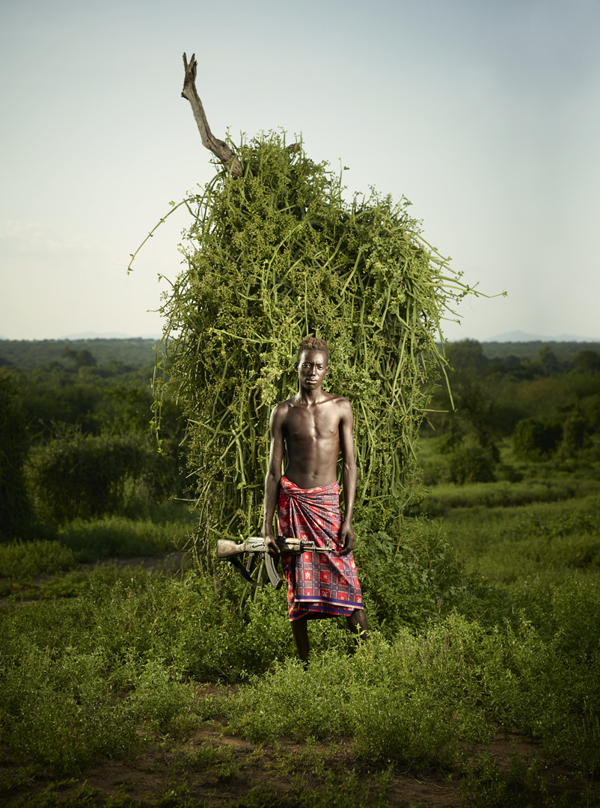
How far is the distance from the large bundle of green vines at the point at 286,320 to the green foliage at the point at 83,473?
839 cm

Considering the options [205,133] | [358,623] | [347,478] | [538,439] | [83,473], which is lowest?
[538,439]

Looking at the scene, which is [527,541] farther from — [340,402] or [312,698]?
[312,698]

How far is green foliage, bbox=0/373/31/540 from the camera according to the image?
33.5 ft

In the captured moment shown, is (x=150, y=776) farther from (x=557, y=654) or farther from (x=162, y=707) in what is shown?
(x=557, y=654)

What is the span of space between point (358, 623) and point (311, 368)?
1838 mm

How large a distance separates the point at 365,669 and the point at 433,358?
2.98 m

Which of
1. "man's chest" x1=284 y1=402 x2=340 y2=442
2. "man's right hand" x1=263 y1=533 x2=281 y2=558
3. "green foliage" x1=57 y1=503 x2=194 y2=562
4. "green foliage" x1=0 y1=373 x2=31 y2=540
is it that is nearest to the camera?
"man's right hand" x1=263 y1=533 x2=281 y2=558

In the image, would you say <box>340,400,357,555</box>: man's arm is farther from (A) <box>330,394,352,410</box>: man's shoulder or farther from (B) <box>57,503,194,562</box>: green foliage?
(B) <box>57,503,194,562</box>: green foliage

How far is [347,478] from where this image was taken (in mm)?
4457

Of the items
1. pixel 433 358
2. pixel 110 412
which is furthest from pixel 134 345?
pixel 433 358

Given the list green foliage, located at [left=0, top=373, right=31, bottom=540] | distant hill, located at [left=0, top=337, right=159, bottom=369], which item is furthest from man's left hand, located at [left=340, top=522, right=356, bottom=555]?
distant hill, located at [left=0, top=337, right=159, bottom=369]

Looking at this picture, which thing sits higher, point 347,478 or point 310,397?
point 310,397

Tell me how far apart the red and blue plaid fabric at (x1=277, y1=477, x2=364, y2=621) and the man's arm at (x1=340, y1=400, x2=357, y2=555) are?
8 centimetres

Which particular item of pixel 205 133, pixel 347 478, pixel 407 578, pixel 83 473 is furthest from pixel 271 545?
pixel 83 473
